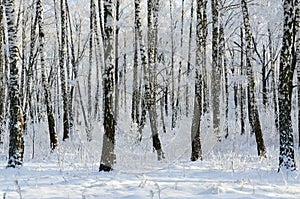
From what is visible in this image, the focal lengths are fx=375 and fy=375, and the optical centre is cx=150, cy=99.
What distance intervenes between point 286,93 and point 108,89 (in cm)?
418

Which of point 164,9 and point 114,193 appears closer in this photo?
point 114,193

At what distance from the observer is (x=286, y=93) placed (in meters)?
8.77

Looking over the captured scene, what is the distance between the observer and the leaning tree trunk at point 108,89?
888cm

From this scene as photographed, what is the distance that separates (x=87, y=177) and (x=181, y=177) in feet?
6.50

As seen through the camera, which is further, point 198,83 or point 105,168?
point 198,83

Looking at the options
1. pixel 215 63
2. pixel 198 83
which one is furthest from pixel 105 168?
pixel 215 63

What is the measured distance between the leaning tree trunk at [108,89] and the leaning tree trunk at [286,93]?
4.00 meters

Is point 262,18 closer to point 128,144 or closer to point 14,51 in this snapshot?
point 128,144

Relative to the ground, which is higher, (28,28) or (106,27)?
(28,28)

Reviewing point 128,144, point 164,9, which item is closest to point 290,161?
point 128,144

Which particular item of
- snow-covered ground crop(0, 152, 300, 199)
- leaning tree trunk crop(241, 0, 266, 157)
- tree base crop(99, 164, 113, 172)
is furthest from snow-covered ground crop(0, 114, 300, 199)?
leaning tree trunk crop(241, 0, 266, 157)

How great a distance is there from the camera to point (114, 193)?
19.8 feet

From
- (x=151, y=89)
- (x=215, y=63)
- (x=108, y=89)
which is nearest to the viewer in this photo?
(x=108, y=89)

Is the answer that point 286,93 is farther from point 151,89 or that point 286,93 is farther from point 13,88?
point 13,88
